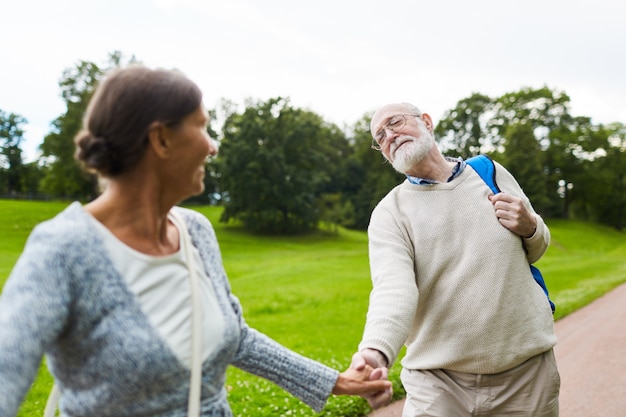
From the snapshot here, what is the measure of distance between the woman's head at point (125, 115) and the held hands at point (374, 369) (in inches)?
47.0

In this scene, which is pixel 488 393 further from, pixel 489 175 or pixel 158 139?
pixel 158 139

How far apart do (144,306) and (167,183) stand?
36cm

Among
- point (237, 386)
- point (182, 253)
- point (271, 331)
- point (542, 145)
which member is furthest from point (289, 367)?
point (542, 145)

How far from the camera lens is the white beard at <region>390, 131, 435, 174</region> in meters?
2.91

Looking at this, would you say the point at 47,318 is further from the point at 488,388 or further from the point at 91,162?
the point at 488,388

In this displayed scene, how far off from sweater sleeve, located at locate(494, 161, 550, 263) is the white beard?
1.36ft

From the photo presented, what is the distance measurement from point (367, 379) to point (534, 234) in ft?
3.90

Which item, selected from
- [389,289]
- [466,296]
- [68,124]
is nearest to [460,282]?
[466,296]

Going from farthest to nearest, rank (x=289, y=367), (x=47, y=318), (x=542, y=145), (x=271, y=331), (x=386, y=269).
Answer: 1. (x=542, y=145)
2. (x=271, y=331)
3. (x=386, y=269)
4. (x=289, y=367)
5. (x=47, y=318)

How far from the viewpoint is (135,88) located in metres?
1.55

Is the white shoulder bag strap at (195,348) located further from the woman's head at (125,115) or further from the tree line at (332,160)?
the tree line at (332,160)

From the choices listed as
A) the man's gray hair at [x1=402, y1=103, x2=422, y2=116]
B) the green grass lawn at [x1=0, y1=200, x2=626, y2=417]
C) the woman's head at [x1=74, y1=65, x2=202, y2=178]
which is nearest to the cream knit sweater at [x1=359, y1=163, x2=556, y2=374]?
the man's gray hair at [x1=402, y1=103, x2=422, y2=116]

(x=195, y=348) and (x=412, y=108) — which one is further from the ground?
(x=412, y=108)

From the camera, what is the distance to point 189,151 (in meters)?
1.67
